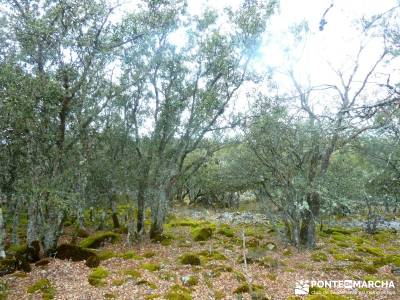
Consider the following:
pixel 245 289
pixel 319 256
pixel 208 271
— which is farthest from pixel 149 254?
pixel 319 256

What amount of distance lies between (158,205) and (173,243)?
2.57 m

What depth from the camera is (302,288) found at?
12727 mm

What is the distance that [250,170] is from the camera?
23.0 meters

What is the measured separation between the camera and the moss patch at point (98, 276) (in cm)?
1362

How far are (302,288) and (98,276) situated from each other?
28.1ft

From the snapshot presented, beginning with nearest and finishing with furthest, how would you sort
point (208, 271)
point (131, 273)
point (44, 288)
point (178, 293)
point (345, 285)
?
point (178, 293) < point (44, 288) < point (345, 285) < point (131, 273) < point (208, 271)

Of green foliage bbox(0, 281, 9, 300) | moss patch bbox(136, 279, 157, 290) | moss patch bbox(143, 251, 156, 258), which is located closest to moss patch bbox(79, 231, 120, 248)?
moss patch bbox(143, 251, 156, 258)

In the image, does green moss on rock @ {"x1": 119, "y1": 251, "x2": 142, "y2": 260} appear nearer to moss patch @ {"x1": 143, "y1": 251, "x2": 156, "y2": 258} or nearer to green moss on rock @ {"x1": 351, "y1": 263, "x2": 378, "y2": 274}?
moss patch @ {"x1": 143, "y1": 251, "x2": 156, "y2": 258}

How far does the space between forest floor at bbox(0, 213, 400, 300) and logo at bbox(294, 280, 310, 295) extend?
216 mm

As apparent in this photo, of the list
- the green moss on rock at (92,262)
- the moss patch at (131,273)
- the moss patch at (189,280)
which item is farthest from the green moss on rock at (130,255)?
the moss patch at (189,280)

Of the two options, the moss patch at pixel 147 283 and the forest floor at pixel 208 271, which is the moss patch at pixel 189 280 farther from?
the moss patch at pixel 147 283

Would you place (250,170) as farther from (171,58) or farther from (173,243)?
(171,58)

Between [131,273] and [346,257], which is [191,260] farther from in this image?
[346,257]

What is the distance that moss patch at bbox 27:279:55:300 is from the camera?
1231 centimetres
